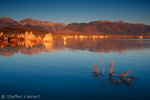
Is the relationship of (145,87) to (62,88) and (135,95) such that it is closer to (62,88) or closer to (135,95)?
(135,95)

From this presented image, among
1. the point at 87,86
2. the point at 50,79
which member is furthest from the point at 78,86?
the point at 50,79

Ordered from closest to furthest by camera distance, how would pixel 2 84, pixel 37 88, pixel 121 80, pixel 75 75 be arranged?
1. pixel 37 88
2. pixel 2 84
3. pixel 121 80
4. pixel 75 75

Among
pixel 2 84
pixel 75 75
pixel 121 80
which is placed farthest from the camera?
pixel 75 75

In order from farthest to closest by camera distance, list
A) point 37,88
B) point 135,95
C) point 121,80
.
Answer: point 121,80 → point 37,88 → point 135,95

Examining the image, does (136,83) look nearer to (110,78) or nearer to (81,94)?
(110,78)

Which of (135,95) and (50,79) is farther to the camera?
(50,79)

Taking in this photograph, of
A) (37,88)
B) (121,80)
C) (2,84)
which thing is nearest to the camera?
(37,88)

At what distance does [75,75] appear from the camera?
962cm

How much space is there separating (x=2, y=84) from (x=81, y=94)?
12.7 ft

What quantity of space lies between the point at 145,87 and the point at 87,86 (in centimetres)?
263

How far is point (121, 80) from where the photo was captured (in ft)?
28.2

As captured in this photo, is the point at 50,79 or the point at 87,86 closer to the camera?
A: the point at 87,86

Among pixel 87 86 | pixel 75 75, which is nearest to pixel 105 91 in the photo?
pixel 87 86

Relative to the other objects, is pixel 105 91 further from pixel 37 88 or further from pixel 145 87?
pixel 37 88
